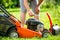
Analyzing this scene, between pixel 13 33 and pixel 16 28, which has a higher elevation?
pixel 16 28

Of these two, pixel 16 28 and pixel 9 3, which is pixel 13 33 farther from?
pixel 9 3

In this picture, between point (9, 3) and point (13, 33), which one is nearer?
point (13, 33)

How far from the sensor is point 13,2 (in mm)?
13438

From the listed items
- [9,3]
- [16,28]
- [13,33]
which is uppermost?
[16,28]

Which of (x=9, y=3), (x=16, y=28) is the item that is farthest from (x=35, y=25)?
(x=9, y=3)

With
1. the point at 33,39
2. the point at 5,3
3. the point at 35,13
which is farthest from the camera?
the point at 5,3

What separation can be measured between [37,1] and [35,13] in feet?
0.98

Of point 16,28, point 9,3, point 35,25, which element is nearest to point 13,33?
point 16,28

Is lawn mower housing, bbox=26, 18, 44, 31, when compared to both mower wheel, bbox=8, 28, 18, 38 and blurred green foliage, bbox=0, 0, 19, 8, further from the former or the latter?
blurred green foliage, bbox=0, 0, 19, 8

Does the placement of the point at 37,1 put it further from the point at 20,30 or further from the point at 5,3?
the point at 5,3

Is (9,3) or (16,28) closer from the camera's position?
(16,28)

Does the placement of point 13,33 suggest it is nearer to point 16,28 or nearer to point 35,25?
point 16,28

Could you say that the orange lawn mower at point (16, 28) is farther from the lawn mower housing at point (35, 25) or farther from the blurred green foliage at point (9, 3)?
the blurred green foliage at point (9, 3)

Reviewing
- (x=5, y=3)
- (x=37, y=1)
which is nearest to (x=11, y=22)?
(x=37, y=1)
